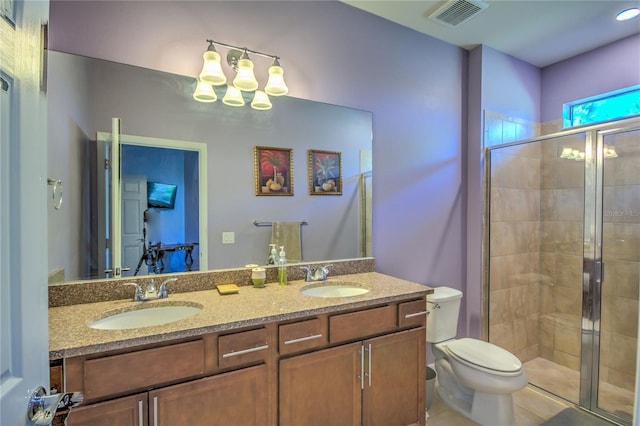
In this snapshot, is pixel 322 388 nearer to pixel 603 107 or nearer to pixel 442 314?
pixel 442 314

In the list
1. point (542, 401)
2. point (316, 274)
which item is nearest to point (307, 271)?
point (316, 274)

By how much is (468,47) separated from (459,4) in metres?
0.69

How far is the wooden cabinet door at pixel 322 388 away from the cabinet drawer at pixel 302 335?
39 mm

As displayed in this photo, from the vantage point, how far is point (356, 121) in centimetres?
223

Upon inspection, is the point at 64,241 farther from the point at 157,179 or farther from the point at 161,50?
the point at 161,50

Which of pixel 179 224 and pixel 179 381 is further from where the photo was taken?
pixel 179 224

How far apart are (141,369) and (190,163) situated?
40.2 inches

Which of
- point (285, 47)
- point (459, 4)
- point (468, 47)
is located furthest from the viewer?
point (468, 47)

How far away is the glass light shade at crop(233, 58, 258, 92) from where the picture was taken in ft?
5.75

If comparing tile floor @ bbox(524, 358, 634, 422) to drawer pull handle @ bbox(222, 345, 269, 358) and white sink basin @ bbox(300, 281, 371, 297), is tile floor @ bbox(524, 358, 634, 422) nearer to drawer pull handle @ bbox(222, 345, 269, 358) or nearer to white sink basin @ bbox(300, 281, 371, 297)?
white sink basin @ bbox(300, 281, 371, 297)

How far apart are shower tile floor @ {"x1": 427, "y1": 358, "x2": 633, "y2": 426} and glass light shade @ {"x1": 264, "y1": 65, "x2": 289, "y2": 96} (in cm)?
221

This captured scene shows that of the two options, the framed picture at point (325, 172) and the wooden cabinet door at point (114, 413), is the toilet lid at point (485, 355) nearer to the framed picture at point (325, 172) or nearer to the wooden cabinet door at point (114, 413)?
the framed picture at point (325, 172)

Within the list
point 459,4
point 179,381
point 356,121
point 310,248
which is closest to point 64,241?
point 179,381

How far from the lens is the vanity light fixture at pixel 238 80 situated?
169 cm
